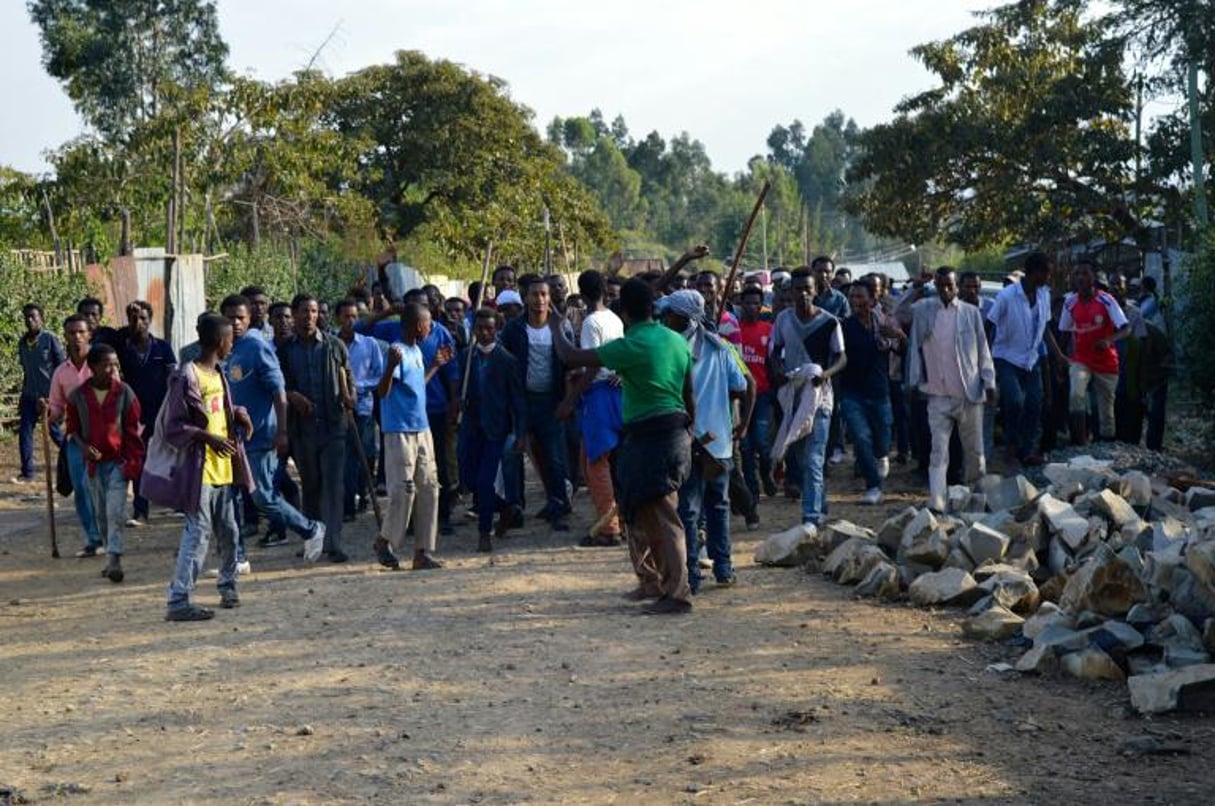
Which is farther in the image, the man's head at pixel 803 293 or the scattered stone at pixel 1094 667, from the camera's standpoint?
the man's head at pixel 803 293

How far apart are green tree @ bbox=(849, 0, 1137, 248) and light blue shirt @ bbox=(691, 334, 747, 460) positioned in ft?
66.5

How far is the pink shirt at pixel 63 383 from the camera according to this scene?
11.5 m

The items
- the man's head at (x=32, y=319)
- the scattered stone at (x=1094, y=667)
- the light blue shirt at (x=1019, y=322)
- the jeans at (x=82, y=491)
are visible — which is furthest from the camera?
the man's head at (x=32, y=319)

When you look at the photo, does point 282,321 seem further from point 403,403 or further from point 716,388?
point 716,388

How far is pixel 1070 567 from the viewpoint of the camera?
908 cm

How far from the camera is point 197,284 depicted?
18469mm

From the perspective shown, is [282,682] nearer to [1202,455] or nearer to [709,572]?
[709,572]

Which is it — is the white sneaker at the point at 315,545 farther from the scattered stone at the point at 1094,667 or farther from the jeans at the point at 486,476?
the scattered stone at the point at 1094,667

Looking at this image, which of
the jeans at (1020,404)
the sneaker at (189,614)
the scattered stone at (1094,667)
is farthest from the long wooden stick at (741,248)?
the sneaker at (189,614)

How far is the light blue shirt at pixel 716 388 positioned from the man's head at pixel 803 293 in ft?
7.46

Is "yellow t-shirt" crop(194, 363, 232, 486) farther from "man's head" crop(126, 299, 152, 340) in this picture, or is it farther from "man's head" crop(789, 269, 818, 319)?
"man's head" crop(789, 269, 818, 319)

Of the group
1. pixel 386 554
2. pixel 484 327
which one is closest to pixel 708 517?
pixel 386 554

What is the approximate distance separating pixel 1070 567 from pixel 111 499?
6.20m

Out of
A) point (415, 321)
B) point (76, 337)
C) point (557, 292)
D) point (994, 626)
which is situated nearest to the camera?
point (994, 626)
